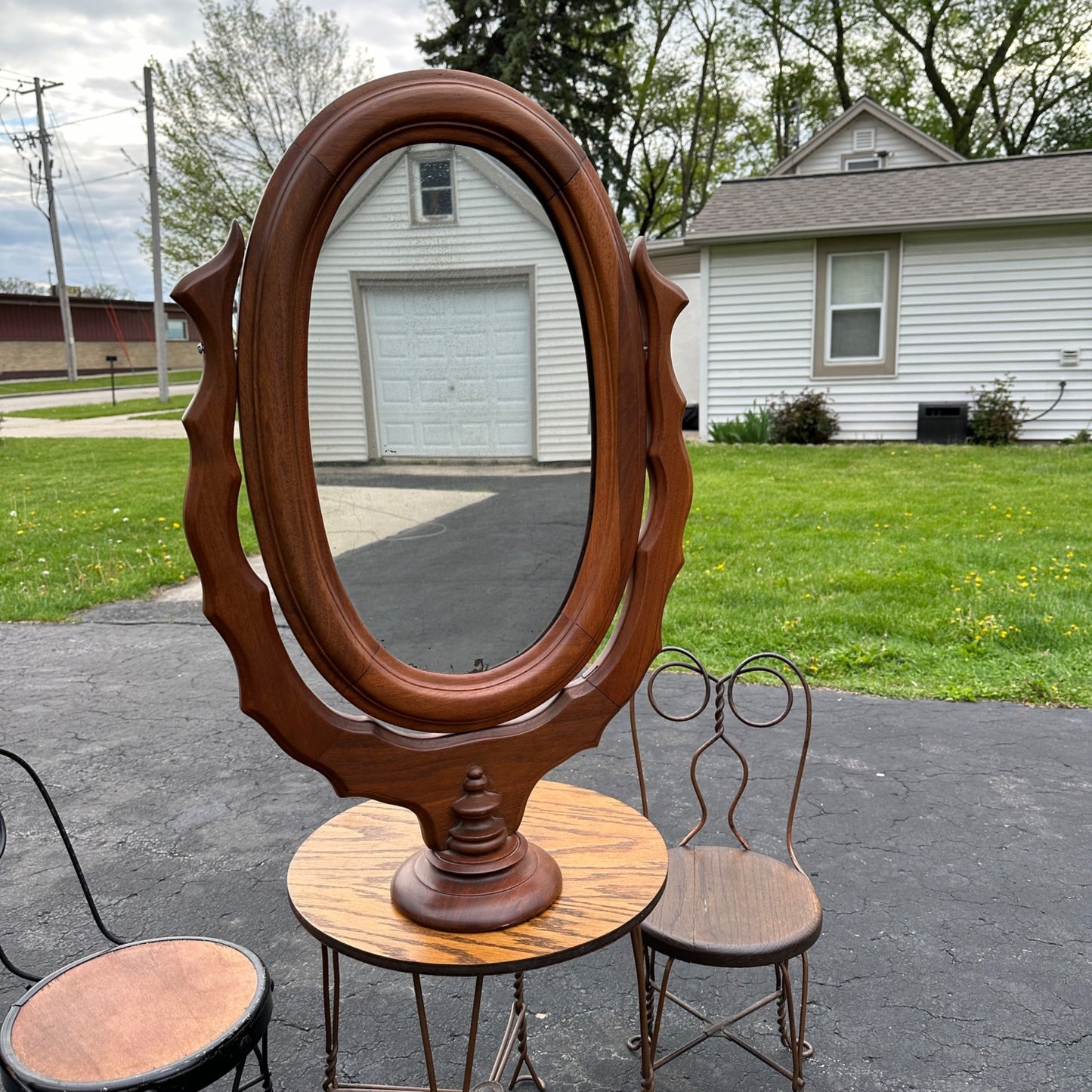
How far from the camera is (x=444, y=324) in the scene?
160cm

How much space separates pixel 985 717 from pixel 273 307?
13.1ft

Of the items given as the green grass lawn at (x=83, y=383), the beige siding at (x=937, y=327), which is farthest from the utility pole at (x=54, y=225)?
the beige siding at (x=937, y=327)

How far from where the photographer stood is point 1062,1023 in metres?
2.38

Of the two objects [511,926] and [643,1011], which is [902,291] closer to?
[643,1011]

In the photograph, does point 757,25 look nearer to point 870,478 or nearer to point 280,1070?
point 870,478

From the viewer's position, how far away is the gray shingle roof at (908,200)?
1201 centimetres

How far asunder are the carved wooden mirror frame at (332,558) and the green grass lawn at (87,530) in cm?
564

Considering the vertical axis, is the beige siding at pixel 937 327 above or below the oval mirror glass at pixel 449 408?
above

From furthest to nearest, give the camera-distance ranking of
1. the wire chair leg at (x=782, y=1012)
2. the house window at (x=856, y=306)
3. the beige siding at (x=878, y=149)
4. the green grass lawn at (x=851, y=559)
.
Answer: the beige siding at (x=878, y=149)
the house window at (x=856, y=306)
the green grass lawn at (x=851, y=559)
the wire chair leg at (x=782, y=1012)

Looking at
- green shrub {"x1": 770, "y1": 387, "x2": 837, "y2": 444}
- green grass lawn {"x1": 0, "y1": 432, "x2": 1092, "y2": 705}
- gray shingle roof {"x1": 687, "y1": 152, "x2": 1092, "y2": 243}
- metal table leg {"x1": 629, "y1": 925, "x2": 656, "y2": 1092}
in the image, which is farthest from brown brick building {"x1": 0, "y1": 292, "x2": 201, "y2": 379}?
metal table leg {"x1": 629, "y1": 925, "x2": 656, "y2": 1092}

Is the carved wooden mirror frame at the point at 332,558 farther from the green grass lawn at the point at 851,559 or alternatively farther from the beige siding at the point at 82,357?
the beige siding at the point at 82,357

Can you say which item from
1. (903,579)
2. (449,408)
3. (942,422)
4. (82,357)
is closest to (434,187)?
(449,408)

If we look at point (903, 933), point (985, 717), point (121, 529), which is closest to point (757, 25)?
point (121, 529)

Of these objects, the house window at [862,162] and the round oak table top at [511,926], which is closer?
the round oak table top at [511,926]
